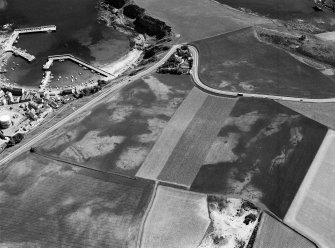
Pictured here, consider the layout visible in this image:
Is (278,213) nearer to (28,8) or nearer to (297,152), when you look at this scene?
(297,152)

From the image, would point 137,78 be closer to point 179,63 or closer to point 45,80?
point 179,63

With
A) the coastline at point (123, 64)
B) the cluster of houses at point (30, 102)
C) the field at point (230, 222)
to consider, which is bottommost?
the cluster of houses at point (30, 102)

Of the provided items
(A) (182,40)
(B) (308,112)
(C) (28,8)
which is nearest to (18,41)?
(C) (28,8)

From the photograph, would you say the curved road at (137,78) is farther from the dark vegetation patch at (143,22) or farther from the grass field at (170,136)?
the dark vegetation patch at (143,22)

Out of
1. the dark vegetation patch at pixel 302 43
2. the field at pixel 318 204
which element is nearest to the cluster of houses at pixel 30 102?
the dark vegetation patch at pixel 302 43

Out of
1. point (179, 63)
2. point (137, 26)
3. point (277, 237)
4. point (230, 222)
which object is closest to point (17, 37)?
point (137, 26)
